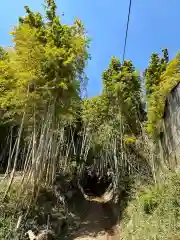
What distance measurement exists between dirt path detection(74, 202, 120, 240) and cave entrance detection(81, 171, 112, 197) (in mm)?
4541

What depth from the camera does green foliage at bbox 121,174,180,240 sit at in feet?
14.0

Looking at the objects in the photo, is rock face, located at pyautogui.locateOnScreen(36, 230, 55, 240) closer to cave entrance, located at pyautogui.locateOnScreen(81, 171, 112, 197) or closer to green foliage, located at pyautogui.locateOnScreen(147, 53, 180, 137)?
green foliage, located at pyautogui.locateOnScreen(147, 53, 180, 137)

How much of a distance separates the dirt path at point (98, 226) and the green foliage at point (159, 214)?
1.16m

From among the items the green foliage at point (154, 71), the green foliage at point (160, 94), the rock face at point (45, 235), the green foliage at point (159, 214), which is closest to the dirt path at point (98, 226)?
the rock face at point (45, 235)

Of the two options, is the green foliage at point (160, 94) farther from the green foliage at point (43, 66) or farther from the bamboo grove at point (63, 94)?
the green foliage at point (43, 66)

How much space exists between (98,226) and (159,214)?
3434 millimetres

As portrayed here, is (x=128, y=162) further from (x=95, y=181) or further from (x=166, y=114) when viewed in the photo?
(x=95, y=181)

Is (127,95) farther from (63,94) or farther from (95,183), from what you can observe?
(95,183)

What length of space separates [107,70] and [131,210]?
590 cm

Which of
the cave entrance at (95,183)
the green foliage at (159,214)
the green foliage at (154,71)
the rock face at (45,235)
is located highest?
the green foliage at (154,71)

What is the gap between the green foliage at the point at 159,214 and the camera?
4.28 meters

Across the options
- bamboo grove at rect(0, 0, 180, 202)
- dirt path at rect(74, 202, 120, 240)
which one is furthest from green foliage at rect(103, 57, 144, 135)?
dirt path at rect(74, 202, 120, 240)

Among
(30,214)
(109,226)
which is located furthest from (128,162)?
(30,214)

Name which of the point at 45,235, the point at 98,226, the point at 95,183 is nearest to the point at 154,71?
the point at 98,226
